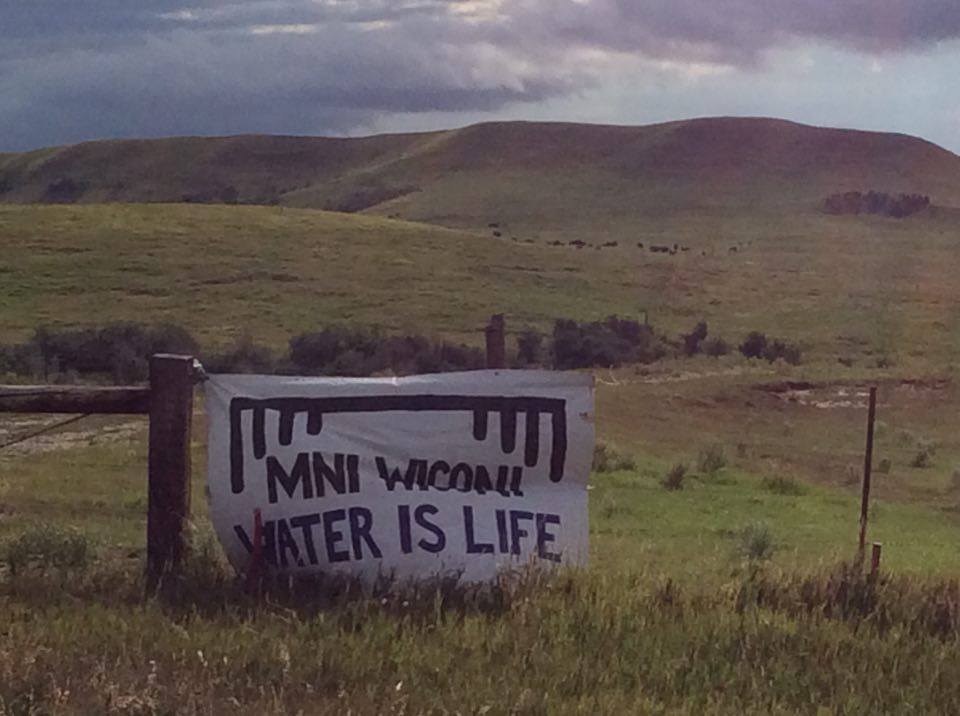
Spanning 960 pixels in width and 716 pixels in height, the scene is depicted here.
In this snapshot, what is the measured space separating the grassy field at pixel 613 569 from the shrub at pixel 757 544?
1.8 inches

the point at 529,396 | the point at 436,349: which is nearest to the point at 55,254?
the point at 436,349

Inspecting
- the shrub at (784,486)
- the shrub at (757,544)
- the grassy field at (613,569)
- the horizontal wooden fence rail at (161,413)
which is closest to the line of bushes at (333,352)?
the grassy field at (613,569)

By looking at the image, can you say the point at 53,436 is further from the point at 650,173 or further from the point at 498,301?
the point at 650,173

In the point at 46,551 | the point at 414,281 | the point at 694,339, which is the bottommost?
the point at 694,339

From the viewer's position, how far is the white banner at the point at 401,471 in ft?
21.2

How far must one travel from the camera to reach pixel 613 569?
7.30 meters

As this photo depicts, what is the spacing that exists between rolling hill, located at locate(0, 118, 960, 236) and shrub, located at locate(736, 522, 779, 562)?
267 feet

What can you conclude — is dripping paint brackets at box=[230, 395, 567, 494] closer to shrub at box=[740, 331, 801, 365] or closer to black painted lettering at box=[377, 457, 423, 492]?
black painted lettering at box=[377, 457, 423, 492]

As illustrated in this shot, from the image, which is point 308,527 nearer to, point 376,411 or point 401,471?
point 401,471

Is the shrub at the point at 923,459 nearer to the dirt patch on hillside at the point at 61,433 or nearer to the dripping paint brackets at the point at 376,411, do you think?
the dirt patch on hillside at the point at 61,433

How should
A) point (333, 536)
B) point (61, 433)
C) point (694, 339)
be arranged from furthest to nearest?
point (694, 339), point (61, 433), point (333, 536)

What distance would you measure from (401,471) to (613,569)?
143cm

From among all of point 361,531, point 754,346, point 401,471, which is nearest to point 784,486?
point 401,471

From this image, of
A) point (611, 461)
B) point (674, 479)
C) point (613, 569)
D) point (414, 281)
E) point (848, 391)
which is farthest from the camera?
point (414, 281)
